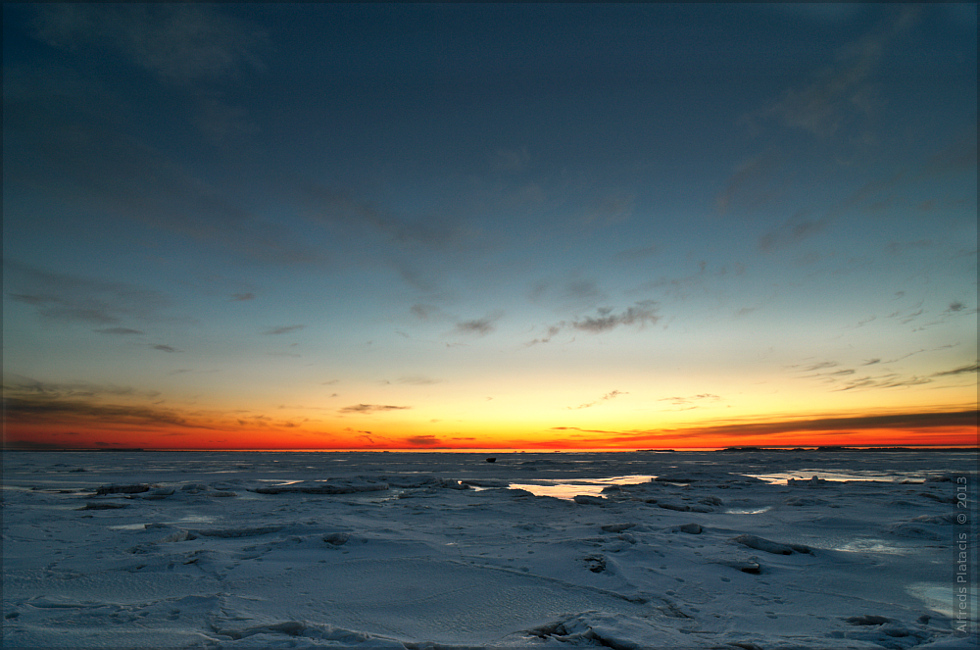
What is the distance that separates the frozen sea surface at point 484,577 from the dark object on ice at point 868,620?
0.01 metres

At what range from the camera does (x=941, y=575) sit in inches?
253

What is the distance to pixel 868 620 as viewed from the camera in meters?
4.69

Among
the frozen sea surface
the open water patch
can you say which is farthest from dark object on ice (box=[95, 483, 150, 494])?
the open water patch

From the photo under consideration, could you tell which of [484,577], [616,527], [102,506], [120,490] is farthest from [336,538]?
[120,490]

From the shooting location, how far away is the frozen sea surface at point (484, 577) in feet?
14.0

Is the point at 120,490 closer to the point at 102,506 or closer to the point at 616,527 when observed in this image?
the point at 102,506

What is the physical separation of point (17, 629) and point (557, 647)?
477cm

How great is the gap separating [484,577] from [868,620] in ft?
13.6

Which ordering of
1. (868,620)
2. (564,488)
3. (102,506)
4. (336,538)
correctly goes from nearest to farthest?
(868,620), (336,538), (102,506), (564,488)

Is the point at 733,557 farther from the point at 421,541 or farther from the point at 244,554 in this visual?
the point at 244,554

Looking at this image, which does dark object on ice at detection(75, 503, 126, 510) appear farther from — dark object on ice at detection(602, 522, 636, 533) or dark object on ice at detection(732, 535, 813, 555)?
dark object on ice at detection(732, 535, 813, 555)

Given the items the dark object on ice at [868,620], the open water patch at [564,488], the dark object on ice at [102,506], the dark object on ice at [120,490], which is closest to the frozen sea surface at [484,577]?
the dark object on ice at [868,620]

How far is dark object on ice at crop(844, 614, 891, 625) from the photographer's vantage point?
467 cm

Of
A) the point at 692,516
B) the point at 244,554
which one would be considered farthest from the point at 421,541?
the point at 692,516
